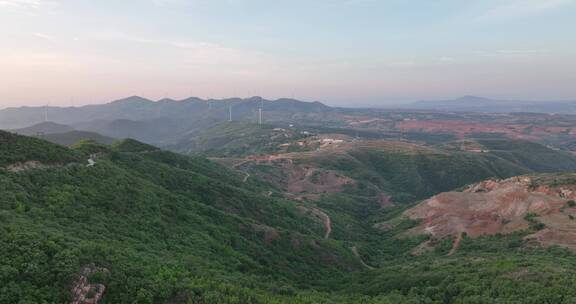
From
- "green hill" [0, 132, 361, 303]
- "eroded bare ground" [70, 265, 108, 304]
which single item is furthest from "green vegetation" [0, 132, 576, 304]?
"eroded bare ground" [70, 265, 108, 304]

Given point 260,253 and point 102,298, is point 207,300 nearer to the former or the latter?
point 102,298

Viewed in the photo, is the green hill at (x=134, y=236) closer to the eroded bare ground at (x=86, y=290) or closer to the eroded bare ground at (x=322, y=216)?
the eroded bare ground at (x=86, y=290)

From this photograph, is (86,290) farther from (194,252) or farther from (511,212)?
(511,212)

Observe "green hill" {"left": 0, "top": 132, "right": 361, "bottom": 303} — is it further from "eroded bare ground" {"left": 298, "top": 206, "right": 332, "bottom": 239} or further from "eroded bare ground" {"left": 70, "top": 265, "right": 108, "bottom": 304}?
"eroded bare ground" {"left": 298, "top": 206, "right": 332, "bottom": 239}

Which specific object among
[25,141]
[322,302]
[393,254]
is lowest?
[393,254]

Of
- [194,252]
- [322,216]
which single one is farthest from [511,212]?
[194,252]

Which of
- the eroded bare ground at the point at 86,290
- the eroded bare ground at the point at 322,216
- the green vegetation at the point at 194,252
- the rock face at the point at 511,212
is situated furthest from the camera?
the eroded bare ground at the point at 322,216

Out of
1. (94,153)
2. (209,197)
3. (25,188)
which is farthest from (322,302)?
(94,153)

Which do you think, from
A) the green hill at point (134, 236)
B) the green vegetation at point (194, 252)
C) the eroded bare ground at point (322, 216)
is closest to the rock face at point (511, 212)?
the green vegetation at point (194, 252)

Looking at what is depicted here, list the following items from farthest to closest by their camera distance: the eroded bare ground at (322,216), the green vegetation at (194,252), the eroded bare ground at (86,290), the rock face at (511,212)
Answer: the eroded bare ground at (322,216)
the rock face at (511,212)
the green vegetation at (194,252)
the eroded bare ground at (86,290)
